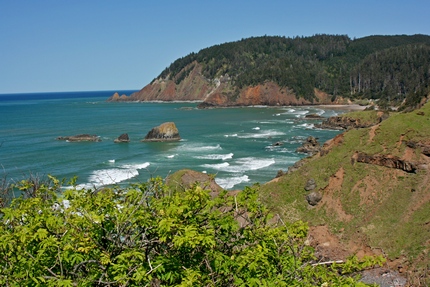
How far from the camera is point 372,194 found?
102 feet

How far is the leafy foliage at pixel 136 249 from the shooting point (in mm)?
7836

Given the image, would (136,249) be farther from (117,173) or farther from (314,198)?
(117,173)

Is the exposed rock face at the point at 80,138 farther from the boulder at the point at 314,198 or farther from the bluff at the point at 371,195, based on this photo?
the boulder at the point at 314,198

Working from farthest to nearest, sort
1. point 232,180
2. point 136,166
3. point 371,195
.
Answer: point 136,166, point 232,180, point 371,195

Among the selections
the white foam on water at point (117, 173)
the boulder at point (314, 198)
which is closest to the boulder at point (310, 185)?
the boulder at point (314, 198)

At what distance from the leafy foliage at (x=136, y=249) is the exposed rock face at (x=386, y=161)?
2465 centimetres

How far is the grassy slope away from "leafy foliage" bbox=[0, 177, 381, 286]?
750 inches

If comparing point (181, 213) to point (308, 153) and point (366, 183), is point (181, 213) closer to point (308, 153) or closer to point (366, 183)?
point (366, 183)

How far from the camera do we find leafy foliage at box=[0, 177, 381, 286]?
784cm

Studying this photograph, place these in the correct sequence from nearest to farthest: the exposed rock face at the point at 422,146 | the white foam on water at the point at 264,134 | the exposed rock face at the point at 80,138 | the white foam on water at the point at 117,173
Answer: the exposed rock face at the point at 422,146
the white foam on water at the point at 117,173
the exposed rock face at the point at 80,138
the white foam on water at the point at 264,134

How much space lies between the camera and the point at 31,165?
58.0m

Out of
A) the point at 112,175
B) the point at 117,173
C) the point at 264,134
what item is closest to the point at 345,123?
the point at 264,134

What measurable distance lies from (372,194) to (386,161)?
3.20 m

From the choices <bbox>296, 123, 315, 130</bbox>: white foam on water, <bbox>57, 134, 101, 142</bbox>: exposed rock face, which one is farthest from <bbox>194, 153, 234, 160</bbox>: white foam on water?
<bbox>296, 123, 315, 130</bbox>: white foam on water
